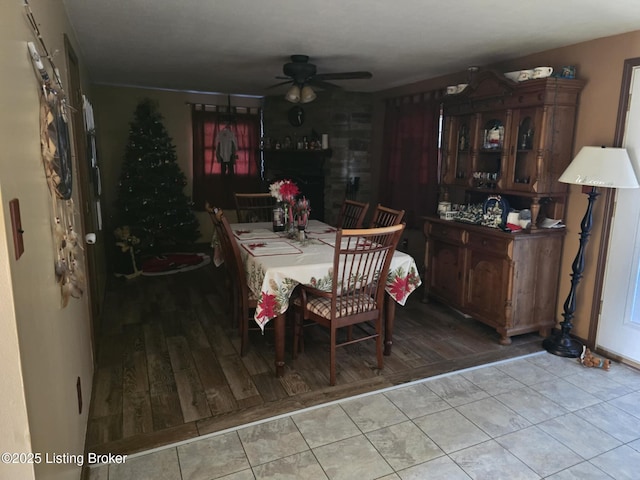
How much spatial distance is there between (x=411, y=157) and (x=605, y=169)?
2.63m

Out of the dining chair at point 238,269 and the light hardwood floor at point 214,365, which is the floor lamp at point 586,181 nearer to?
the light hardwood floor at point 214,365

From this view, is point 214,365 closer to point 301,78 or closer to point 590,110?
point 301,78

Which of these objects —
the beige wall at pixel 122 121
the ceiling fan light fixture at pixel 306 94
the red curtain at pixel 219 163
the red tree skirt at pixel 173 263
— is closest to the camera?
the ceiling fan light fixture at pixel 306 94

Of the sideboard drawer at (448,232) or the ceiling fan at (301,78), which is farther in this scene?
the sideboard drawer at (448,232)

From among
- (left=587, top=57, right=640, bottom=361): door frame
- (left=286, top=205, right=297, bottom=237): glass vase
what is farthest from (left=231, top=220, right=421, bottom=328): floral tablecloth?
(left=587, top=57, right=640, bottom=361): door frame

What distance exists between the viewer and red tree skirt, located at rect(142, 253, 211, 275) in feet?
18.2

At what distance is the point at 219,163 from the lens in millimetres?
6934

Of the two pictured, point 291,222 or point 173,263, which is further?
point 173,263

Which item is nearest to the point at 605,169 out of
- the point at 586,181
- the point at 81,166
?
the point at 586,181

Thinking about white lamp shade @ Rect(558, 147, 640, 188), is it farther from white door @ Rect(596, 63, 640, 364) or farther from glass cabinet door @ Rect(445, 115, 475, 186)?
glass cabinet door @ Rect(445, 115, 475, 186)

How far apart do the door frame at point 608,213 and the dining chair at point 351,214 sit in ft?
6.47

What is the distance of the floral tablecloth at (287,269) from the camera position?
2789 millimetres

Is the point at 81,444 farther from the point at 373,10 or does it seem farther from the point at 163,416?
the point at 373,10

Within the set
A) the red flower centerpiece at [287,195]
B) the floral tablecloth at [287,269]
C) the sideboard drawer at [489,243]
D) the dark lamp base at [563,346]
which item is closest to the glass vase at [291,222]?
the red flower centerpiece at [287,195]
